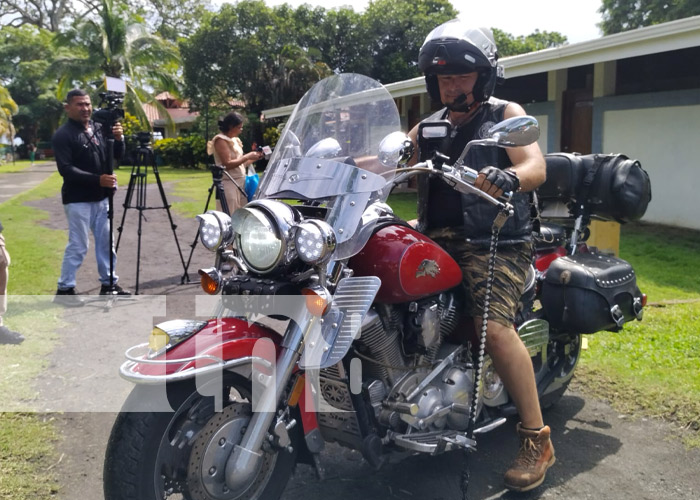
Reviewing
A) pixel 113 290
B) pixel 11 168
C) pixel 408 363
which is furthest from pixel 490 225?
pixel 11 168

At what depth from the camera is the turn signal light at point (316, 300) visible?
2623 millimetres

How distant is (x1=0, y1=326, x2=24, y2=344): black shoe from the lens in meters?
5.32

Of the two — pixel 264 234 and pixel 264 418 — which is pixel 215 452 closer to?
pixel 264 418

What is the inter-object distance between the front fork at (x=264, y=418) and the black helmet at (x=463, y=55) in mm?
1386

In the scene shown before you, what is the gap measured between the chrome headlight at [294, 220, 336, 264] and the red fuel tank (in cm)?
44

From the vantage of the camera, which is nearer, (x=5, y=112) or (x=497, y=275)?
(x=497, y=275)

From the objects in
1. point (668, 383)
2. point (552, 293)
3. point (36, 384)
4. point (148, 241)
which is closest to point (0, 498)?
point (36, 384)

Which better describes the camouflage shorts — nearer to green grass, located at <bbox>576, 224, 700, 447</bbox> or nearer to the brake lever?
the brake lever

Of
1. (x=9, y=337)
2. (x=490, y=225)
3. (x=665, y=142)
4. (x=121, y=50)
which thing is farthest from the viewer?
(x=121, y=50)

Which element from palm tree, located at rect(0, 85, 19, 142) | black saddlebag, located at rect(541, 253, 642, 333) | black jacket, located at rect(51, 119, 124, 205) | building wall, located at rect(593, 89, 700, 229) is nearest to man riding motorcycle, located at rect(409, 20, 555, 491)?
black saddlebag, located at rect(541, 253, 642, 333)

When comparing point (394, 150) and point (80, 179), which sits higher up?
point (394, 150)

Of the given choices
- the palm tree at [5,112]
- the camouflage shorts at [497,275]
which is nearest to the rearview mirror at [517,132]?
the camouflage shorts at [497,275]

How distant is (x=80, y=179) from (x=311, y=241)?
15.1 feet

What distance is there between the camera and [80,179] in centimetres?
644
